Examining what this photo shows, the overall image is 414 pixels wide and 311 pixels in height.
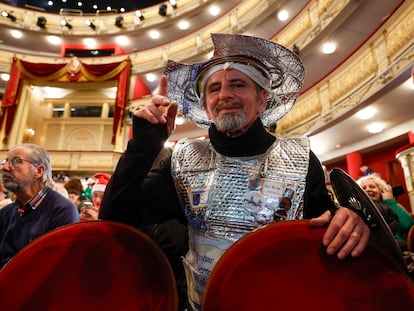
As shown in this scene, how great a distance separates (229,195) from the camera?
870 mm

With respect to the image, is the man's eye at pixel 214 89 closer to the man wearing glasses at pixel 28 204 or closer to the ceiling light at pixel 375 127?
the man wearing glasses at pixel 28 204

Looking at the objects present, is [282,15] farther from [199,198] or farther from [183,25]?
[199,198]

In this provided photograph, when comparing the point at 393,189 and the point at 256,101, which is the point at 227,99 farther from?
the point at 393,189

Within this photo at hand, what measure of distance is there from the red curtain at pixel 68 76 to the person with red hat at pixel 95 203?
7.24 m

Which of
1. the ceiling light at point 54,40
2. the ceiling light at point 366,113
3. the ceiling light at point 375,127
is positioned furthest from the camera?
the ceiling light at point 54,40

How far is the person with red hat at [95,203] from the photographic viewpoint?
227 cm

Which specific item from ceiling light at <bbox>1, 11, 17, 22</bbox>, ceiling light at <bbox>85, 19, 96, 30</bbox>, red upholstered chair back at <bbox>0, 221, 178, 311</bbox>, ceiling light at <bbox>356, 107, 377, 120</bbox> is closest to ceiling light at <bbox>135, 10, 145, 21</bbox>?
ceiling light at <bbox>85, 19, 96, 30</bbox>

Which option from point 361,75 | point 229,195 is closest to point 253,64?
point 229,195

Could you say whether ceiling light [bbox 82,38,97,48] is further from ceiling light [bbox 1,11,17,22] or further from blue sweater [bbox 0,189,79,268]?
blue sweater [bbox 0,189,79,268]

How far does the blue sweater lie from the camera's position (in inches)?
58.0

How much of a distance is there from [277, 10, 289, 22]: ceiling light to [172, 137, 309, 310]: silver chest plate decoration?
832 centimetres

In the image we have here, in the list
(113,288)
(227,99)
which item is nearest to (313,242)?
(113,288)

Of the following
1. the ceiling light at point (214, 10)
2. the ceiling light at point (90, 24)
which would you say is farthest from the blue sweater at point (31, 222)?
the ceiling light at point (90, 24)

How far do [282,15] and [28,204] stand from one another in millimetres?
8329
